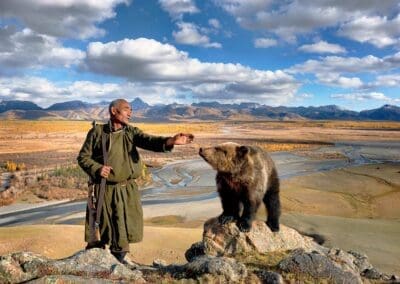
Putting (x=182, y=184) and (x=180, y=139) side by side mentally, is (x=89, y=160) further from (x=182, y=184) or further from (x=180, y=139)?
(x=182, y=184)

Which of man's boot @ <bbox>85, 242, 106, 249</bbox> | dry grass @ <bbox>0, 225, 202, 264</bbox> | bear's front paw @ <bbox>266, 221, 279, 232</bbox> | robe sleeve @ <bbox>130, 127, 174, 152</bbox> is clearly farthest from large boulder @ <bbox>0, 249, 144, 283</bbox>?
dry grass @ <bbox>0, 225, 202, 264</bbox>

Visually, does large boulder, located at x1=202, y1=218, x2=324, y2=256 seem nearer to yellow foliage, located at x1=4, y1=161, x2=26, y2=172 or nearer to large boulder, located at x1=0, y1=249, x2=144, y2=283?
large boulder, located at x1=0, y1=249, x2=144, y2=283

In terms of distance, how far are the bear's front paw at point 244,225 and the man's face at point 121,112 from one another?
11.3ft

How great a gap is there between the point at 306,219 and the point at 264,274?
15336 millimetres

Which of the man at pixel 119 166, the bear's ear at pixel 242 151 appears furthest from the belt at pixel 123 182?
the bear's ear at pixel 242 151

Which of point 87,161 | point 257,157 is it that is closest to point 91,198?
point 87,161

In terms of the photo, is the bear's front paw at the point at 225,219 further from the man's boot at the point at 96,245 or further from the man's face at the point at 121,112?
the man's face at the point at 121,112

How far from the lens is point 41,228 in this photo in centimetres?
1725

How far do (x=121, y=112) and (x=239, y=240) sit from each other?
410 centimetres

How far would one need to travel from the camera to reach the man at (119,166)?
623 cm

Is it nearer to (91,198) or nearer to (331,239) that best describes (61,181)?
(331,239)

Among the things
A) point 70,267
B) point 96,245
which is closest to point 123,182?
point 96,245

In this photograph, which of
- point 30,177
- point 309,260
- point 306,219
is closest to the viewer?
point 309,260

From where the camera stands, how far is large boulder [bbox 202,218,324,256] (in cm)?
895
